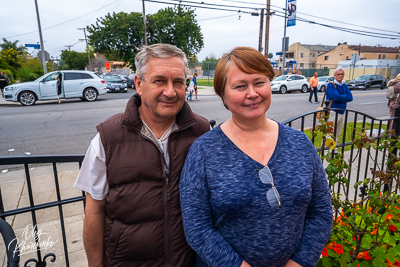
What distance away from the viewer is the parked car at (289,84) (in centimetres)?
2031

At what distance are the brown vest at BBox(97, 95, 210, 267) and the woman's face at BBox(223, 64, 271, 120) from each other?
1.33 ft

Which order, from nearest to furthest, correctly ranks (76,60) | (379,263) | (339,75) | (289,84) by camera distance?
(379,263)
(339,75)
(289,84)
(76,60)

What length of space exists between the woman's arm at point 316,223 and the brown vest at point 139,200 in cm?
63

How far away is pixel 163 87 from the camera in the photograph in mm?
1495

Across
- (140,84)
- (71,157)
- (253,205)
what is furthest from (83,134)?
(253,205)

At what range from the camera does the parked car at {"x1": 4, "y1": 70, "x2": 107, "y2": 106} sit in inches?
507

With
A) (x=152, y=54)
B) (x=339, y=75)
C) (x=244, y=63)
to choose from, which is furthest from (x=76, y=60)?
(x=244, y=63)

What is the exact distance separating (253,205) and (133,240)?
672 mm

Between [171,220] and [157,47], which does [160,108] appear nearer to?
[157,47]

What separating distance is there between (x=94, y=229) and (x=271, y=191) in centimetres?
100

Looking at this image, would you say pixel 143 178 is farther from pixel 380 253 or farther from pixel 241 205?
pixel 380 253

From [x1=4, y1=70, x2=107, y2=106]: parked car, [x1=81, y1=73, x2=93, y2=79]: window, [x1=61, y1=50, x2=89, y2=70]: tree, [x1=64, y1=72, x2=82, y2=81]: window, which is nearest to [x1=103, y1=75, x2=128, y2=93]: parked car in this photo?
[x1=4, y1=70, x2=107, y2=106]: parked car

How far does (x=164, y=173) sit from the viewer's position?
1460mm

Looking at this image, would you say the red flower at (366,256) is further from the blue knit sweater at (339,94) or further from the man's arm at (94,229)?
the blue knit sweater at (339,94)
